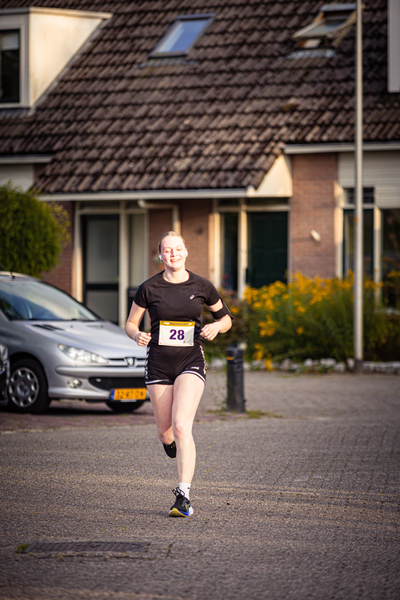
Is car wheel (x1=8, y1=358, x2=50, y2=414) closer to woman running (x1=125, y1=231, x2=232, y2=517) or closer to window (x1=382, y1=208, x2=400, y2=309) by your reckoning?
woman running (x1=125, y1=231, x2=232, y2=517)

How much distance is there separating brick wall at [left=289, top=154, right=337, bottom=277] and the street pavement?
822cm

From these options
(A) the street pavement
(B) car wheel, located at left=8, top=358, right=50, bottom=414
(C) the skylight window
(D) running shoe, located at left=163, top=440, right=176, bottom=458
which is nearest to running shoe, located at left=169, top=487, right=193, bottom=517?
(A) the street pavement

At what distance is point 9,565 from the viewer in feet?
17.6

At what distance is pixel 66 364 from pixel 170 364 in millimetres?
4885

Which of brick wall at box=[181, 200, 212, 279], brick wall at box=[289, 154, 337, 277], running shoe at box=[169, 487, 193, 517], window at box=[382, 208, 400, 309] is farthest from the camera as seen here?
brick wall at box=[181, 200, 212, 279]

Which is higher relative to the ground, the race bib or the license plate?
the race bib

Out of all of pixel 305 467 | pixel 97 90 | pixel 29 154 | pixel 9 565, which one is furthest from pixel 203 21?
pixel 9 565

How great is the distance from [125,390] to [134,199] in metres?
9.17

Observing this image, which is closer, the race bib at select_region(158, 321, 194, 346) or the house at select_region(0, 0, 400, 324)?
the race bib at select_region(158, 321, 194, 346)

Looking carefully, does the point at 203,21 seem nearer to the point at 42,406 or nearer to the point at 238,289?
the point at 238,289

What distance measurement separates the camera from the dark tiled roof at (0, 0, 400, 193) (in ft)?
63.7

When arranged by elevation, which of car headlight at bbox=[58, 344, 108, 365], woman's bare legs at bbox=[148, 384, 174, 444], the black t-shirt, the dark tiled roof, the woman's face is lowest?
woman's bare legs at bbox=[148, 384, 174, 444]

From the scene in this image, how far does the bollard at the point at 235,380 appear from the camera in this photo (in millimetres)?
12125

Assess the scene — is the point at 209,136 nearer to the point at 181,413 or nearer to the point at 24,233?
the point at 24,233
